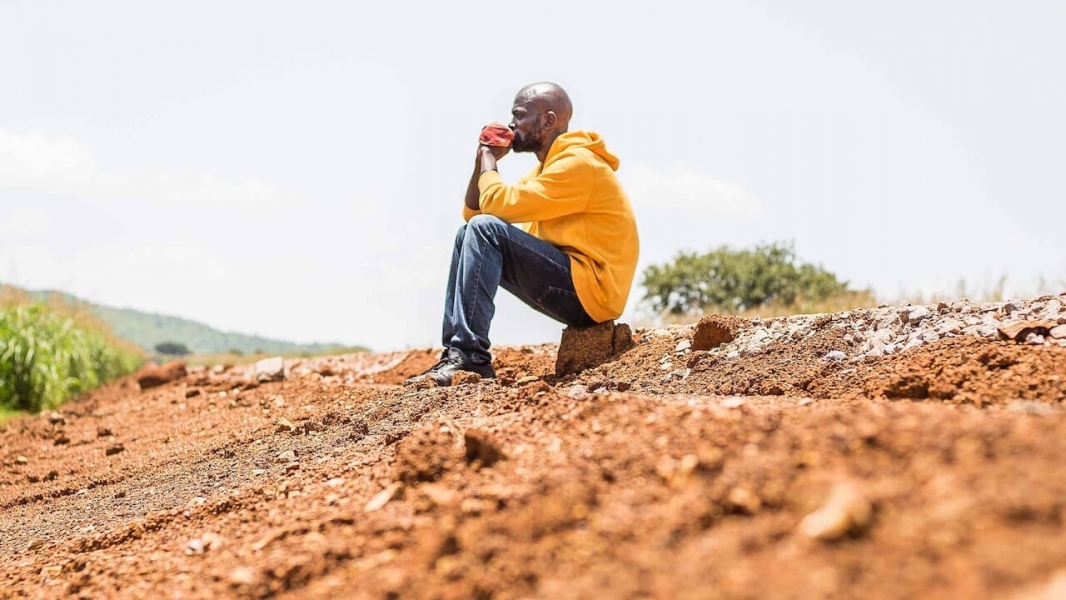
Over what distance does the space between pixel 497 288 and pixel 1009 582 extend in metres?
3.74

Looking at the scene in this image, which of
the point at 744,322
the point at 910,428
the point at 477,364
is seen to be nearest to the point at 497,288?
the point at 477,364

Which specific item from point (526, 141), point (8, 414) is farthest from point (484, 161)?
point (8, 414)

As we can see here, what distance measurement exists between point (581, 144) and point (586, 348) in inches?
45.3

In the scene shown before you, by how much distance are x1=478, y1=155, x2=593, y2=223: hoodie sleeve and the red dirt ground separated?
1.03 meters


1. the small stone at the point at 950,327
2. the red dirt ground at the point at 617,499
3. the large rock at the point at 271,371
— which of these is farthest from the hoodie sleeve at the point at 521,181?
the large rock at the point at 271,371

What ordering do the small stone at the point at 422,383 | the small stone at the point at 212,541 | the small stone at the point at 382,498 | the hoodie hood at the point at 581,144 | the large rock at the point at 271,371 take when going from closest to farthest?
the small stone at the point at 382,498 < the small stone at the point at 212,541 < the small stone at the point at 422,383 < the hoodie hood at the point at 581,144 < the large rock at the point at 271,371

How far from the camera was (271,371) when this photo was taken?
23.7 ft

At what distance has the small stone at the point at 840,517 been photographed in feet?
4.53

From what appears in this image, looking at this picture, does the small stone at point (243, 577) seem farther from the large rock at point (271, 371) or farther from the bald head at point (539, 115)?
the large rock at point (271, 371)

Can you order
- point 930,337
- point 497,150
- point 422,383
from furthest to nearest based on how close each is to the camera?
point 497,150 → point 422,383 → point 930,337

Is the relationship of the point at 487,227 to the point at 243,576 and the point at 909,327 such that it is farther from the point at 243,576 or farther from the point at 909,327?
the point at 243,576

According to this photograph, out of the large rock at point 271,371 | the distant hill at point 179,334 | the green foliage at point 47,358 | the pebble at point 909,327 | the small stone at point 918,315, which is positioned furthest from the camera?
the distant hill at point 179,334

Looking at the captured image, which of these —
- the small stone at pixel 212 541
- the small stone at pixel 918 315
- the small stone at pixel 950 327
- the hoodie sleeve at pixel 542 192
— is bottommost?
the small stone at pixel 212 541

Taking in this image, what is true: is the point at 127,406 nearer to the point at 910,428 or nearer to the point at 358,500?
the point at 358,500
